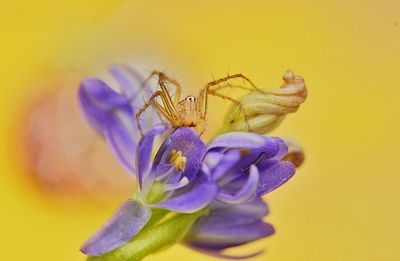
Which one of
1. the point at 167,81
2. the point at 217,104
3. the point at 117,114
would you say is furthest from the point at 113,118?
the point at 217,104

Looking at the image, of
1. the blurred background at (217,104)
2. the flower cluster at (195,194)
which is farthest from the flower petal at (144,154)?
the blurred background at (217,104)

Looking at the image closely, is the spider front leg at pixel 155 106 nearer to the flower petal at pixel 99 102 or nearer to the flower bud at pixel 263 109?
the flower petal at pixel 99 102

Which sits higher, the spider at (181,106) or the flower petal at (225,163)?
the spider at (181,106)

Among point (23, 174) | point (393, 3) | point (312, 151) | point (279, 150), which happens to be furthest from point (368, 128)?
point (279, 150)

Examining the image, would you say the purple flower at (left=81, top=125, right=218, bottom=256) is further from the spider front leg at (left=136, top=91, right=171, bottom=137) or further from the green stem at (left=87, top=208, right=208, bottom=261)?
the spider front leg at (left=136, top=91, right=171, bottom=137)

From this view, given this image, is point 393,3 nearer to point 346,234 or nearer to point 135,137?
point 346,234

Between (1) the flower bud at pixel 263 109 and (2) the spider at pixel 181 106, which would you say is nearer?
(1) the flower bud at pixel 263 109

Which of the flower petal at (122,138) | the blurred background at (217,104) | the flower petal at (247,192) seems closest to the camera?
the flower petal at (247,192)
